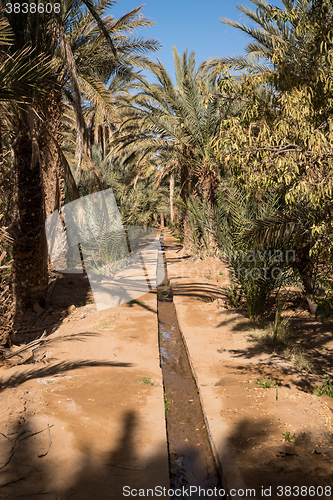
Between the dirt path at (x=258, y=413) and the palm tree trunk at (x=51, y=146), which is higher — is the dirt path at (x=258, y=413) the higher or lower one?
the lower one

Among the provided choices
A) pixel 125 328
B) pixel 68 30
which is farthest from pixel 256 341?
pixel 68 30

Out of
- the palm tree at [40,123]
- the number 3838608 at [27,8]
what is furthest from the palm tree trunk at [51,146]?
the number 3838608 at [27,8]

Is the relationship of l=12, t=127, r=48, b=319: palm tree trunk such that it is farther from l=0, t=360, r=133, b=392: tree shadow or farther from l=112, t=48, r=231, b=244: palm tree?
l=112, t=48, r=231, b=244: palm tree

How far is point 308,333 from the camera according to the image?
6.04m

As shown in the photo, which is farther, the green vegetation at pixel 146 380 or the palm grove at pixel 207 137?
the green vegetation at pixel 146 380

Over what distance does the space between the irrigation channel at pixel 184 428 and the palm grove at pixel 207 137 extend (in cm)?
155

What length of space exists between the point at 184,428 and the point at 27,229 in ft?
14.5

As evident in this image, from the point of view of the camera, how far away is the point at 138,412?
11.7 feet

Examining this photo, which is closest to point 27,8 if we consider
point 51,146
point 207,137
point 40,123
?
point 40,123

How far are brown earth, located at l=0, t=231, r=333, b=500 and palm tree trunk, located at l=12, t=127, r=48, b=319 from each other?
0.86 meters

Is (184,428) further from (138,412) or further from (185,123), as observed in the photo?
(185,123)

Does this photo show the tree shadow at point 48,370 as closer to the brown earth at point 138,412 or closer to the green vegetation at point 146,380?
the brown earth at point 138,412

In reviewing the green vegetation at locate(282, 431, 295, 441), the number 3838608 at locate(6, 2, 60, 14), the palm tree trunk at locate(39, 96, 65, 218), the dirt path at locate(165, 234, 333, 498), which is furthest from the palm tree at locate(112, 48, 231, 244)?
the green vegetation at locate(282, 431, 295, 441)

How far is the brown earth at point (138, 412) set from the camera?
8.70ft
